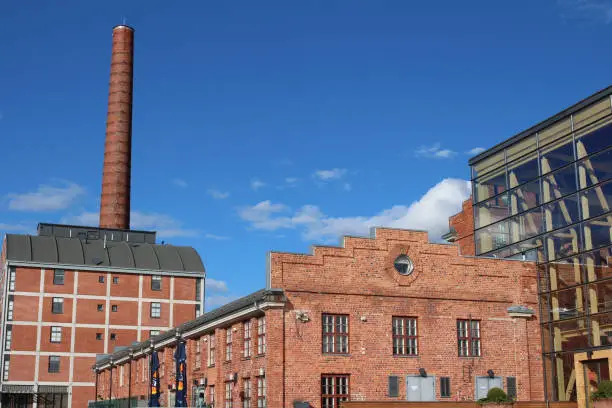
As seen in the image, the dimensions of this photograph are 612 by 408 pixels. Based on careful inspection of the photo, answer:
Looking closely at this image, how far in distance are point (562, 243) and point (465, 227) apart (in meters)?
10.5

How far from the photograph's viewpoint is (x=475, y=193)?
4312 centimetres

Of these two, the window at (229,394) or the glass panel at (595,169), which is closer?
the glass panel at (595,169)

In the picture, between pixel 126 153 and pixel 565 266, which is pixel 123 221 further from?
pixel 565 266

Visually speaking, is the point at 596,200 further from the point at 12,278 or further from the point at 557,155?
the point at 12,278

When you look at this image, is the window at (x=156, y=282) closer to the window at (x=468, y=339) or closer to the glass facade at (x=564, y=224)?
the glass facade at (x=564, y=224)

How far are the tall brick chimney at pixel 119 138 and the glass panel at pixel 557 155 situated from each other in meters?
55.0

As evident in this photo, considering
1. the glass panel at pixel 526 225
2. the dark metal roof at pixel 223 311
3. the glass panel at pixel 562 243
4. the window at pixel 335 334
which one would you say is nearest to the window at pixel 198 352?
the dark metal roof at pixel 223 311

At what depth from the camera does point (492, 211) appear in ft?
136

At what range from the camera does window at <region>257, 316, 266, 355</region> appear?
33844 mm

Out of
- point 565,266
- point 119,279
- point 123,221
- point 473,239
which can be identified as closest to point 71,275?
point 119,279

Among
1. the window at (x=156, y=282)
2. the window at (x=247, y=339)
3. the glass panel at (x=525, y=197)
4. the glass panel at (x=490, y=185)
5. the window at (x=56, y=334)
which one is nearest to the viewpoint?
the window at (x=247, y=339)

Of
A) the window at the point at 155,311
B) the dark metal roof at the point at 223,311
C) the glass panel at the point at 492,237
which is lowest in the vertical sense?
the dark metal roof at the point at 223,311

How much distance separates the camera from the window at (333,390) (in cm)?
3344

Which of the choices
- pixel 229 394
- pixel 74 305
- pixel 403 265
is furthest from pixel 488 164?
pixel 74 305
